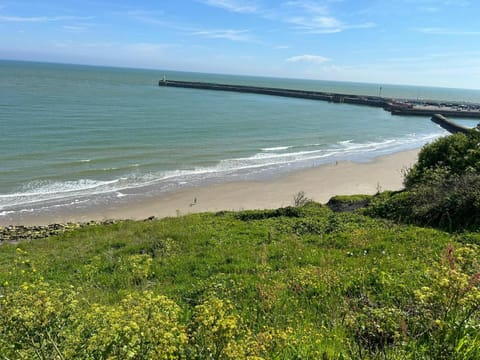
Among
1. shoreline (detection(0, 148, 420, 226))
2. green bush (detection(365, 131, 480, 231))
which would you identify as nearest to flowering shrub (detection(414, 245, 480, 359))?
green bush (detection(365, 131, 480, 231))

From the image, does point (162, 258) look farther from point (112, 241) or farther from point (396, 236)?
point (396, 236)

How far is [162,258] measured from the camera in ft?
28.8

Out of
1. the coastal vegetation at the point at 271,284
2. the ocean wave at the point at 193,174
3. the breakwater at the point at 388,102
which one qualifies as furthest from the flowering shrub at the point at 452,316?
the breakwater at the point at 388,102

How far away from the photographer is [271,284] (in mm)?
6078

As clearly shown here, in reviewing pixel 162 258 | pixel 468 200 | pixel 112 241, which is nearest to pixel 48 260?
pixel 112 241

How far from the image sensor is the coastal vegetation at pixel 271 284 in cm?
269

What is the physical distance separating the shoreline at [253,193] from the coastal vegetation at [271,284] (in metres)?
3.98

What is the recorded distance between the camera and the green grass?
3.69 metres

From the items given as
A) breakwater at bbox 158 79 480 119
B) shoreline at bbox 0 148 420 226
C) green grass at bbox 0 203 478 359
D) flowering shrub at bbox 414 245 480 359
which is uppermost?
breakwater at bbox 158 79 480 119

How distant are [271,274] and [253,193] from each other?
52.1 ft

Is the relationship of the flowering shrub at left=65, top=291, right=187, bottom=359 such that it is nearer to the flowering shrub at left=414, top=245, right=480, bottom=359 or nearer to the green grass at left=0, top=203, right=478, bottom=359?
the green grass at left=0, top=203, right=478, bottom=359

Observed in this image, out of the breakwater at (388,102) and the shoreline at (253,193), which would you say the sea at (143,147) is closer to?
the shoreline at (253,193)

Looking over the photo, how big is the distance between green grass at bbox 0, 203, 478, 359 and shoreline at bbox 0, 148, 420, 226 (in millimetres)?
5091

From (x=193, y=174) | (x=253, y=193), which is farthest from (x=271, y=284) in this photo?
(x=193, y=174)
